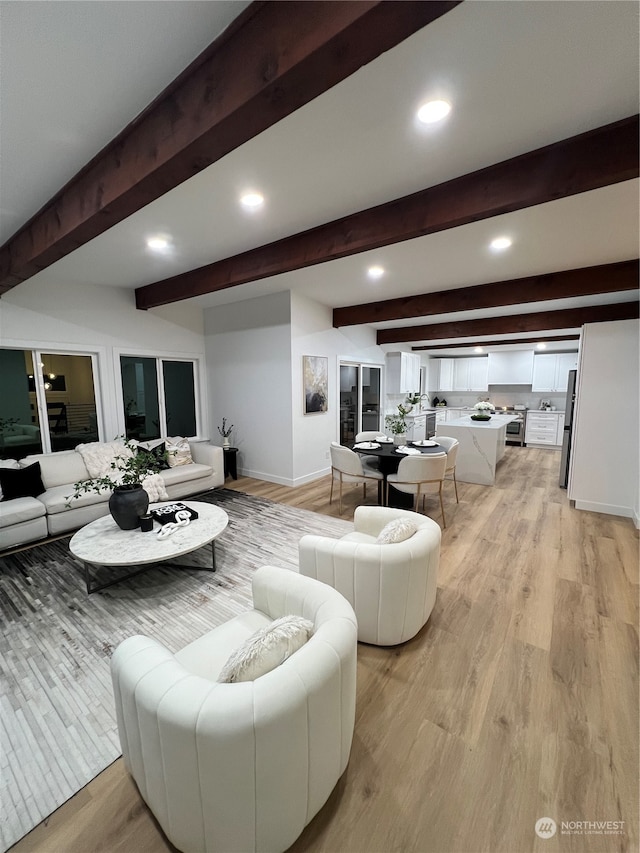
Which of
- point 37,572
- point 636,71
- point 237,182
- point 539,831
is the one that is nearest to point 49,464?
point 37,572

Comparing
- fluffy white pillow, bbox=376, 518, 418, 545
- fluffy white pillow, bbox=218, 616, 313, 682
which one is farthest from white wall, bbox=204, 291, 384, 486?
fluffy white pillow, bbox=218, 616, 313, 682

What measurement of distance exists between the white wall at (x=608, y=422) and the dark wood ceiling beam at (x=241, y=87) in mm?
4238

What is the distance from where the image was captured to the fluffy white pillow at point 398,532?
204cm

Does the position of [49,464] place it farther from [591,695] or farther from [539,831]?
[591,695]

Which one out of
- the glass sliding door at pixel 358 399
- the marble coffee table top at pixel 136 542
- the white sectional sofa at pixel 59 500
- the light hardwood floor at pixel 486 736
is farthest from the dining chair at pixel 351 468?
the glass sliding door at pixel 358 399

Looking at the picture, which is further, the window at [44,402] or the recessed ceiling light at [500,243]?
the window at [44,402]

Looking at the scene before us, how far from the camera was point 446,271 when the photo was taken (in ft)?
12.7

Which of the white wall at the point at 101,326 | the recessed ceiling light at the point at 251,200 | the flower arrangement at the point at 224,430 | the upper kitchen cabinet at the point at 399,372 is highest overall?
the recessed ceiling light at the point at 251,200

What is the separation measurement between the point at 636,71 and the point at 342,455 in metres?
3.35

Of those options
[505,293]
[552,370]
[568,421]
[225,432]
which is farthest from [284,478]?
[552,370]

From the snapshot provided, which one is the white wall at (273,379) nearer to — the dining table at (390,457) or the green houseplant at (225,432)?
the green houseplant at (225,432)

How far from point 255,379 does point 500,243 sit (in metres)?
3.65

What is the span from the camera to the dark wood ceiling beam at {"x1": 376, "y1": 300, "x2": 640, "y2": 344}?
4.83 m

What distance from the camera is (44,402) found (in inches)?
171
